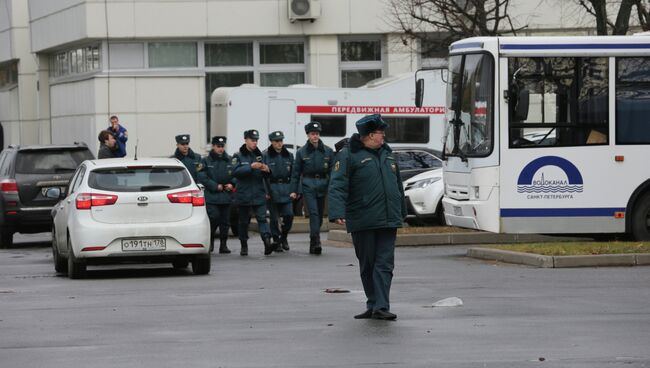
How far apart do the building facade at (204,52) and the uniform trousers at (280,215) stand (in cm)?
2105

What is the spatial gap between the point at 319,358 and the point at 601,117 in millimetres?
10862

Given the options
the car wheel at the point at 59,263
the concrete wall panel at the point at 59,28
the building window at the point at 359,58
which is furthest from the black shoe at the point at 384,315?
the concrete wall panel at the point at 59,28

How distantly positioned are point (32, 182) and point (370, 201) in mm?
13016

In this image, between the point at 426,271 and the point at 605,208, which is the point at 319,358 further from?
the point at 605,208

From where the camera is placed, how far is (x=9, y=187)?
24203 millimetres

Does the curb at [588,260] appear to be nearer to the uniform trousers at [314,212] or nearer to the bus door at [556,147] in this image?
the bus door at [556,147]

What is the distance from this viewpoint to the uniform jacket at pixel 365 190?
12328 millimetres

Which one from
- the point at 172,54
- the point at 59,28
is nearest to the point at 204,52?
the point at 172,54

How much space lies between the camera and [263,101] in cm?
3192

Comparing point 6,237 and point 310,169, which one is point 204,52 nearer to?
point 6,237

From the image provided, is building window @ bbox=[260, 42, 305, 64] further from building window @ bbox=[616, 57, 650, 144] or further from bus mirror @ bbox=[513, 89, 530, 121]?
bus mirror @ bbox=[513, 89, 530, 121]

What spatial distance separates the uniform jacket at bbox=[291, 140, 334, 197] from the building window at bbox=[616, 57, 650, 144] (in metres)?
4.07

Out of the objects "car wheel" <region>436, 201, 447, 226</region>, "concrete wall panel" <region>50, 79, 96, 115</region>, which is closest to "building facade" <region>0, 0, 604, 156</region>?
"concrete wall panel" <region>50, 79, 96, 115</region>

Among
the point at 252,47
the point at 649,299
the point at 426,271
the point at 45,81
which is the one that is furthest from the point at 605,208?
the point at 45,81
